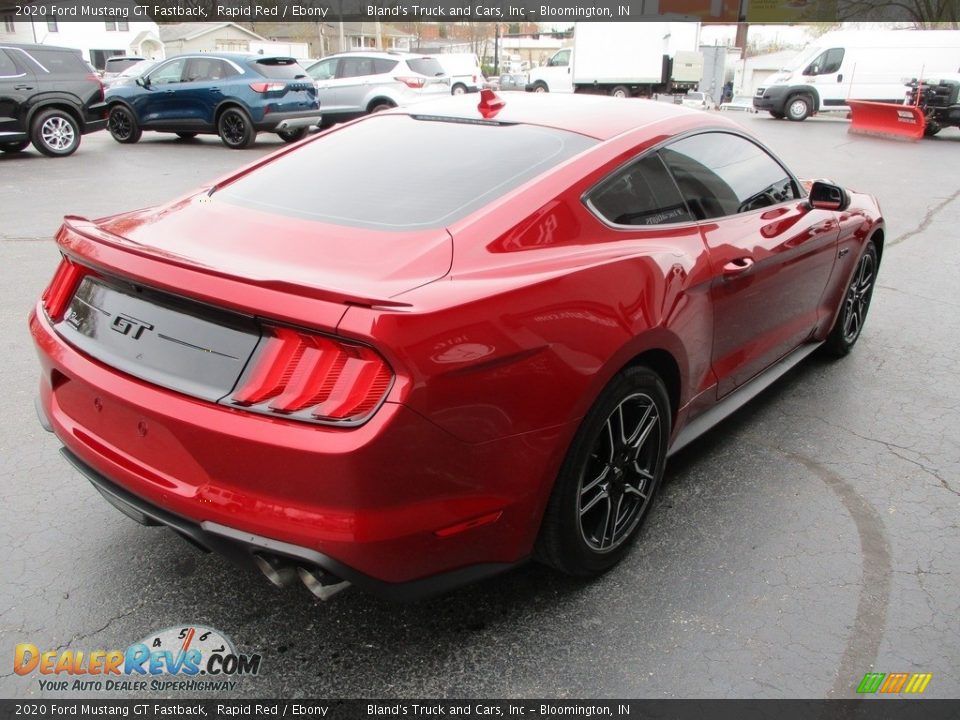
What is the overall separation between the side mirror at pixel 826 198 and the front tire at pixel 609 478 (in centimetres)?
176

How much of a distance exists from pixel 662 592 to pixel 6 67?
13667 millimetres

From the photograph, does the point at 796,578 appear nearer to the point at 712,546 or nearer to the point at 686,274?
the point at 712,546

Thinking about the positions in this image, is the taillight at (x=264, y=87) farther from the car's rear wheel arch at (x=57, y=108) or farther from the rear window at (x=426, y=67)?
the rear window at (x=426, y=67)

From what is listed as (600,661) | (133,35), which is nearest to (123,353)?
(600,661)

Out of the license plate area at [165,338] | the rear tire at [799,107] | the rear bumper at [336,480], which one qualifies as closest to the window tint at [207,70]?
the license plate area at [165,338]

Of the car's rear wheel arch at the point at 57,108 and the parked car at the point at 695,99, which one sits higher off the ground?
the car's rear wheel arch at the point at 57,108

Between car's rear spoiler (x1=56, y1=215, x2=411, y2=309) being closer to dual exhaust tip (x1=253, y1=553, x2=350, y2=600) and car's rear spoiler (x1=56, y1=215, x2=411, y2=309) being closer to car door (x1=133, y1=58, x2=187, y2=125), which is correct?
dual exhaust tip (x1=253, y1=553, x2=350, y2=600)

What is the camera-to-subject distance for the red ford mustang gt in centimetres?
204

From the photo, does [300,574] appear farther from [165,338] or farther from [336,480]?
[165,338]

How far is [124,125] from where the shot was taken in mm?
16391

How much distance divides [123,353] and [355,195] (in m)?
0.94

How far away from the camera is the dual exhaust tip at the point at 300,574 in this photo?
2.11 m

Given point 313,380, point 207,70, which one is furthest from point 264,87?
point 313,380

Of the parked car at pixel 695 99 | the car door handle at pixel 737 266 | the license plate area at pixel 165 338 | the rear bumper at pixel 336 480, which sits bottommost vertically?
the parked car at pixel 695 99
